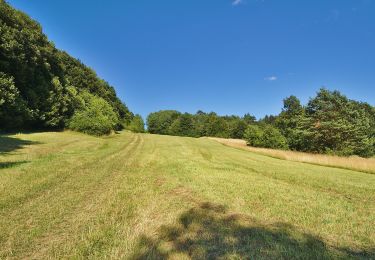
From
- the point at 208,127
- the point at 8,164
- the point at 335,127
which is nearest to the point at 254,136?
the point at 335,127

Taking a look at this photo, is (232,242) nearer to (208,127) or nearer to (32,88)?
(32,88)

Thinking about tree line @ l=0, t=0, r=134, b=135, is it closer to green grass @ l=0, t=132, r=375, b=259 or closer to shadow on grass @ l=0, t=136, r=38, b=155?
shadow on grass @ l=0, t=136, r=38, b=155

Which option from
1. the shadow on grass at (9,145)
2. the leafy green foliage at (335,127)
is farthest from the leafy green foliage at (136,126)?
the shadow on grass at (9,145)

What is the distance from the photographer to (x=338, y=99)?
44062mm

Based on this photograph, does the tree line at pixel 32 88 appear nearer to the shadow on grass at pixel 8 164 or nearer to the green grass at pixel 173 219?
the shadow on grass at pixel 8 164

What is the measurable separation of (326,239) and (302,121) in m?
45.3

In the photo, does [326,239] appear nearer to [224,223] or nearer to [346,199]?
[224,223]

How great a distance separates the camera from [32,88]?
3059 cm

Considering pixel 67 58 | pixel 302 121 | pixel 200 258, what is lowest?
pixel 200 258

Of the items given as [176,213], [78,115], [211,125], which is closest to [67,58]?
[78,115]

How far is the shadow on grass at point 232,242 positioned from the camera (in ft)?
13.1

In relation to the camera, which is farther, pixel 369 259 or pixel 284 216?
pixel 284 216

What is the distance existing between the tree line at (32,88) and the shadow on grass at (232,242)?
25.0 meters

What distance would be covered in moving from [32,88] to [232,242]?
33.4m
